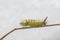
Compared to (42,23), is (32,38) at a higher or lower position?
lower

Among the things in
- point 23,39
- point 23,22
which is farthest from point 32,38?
point 23,22

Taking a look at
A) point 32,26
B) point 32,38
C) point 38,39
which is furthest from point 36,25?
point 32,38

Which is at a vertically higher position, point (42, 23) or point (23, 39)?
point (42, 23)

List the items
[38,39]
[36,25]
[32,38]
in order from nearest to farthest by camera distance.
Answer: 1. [36,25]
2. [38,39]
3. [32,38]

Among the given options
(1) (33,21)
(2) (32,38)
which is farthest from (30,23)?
(2) (32,38)

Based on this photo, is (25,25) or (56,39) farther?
(56,39)

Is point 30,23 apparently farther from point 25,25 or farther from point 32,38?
point 32,38

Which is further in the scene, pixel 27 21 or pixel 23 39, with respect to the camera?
pixel 23 39

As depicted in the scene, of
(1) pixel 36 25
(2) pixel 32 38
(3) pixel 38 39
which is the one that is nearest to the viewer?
(1) pixel 36 25

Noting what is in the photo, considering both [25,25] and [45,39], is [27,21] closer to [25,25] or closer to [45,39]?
[25,25]
